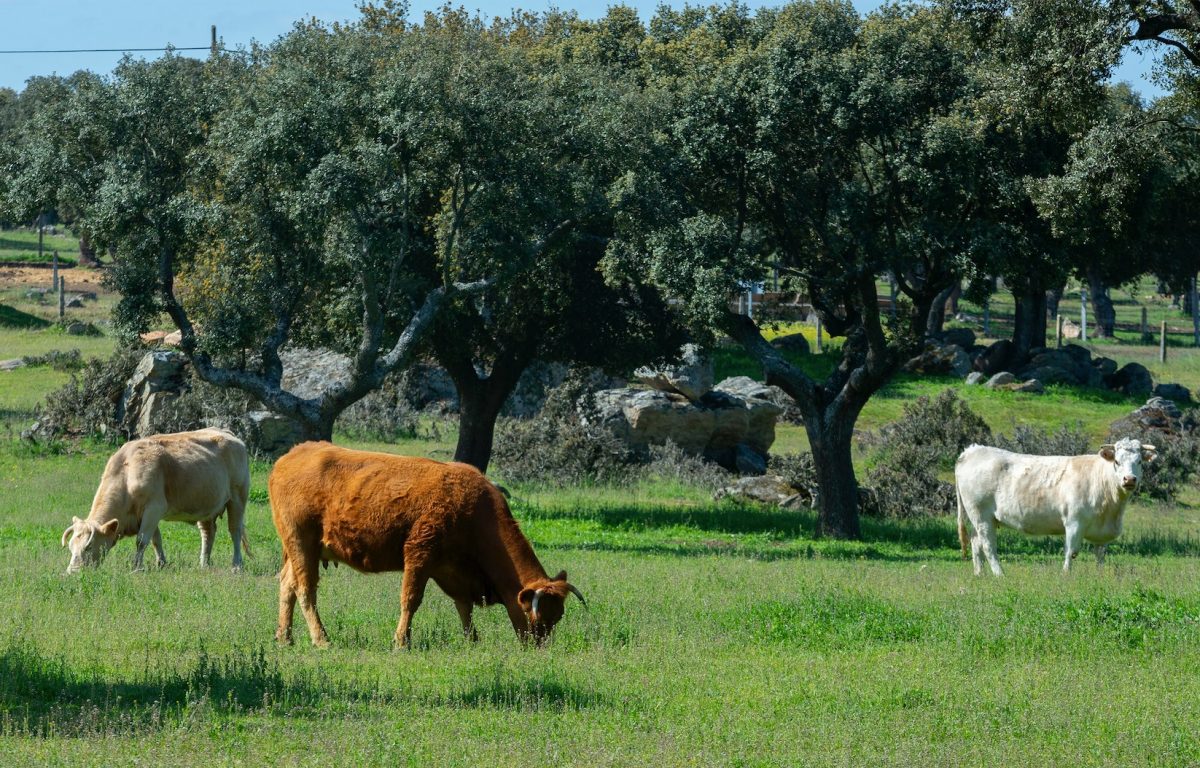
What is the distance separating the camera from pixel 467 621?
577 inches

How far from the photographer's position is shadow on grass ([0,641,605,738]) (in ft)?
35.4

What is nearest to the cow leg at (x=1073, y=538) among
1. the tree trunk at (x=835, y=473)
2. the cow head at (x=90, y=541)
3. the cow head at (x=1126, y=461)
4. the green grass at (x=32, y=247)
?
the cow head at (x=1126, y=461)

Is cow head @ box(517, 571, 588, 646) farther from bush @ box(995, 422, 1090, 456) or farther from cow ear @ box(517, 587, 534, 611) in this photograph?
bush @ box(995, 422, 1090, 456)

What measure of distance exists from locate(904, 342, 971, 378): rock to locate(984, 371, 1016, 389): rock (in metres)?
2.47

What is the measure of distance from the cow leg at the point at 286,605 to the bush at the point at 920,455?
1943cm

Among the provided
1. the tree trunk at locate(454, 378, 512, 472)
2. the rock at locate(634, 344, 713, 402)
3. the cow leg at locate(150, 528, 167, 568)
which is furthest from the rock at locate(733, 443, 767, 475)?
the cow leg at locate(150, 528, 167, 568)

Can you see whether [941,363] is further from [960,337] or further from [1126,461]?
[1126,461]

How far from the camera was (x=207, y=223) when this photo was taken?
23.7 m

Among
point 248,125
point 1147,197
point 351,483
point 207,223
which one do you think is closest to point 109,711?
point 351,483

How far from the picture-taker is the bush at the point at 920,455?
32.2 meters

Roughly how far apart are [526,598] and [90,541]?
24.6ft

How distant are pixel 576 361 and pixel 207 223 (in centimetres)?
951

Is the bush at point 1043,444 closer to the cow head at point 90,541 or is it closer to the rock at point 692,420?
the rock at point 692,420

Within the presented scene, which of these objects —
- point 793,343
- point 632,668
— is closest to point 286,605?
point 632,668
